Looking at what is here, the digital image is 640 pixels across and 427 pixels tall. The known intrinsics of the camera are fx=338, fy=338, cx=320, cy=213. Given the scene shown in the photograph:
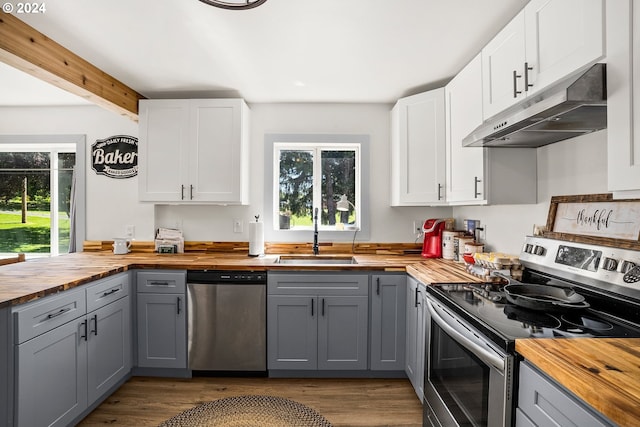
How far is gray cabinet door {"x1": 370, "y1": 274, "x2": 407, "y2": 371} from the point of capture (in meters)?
2.55

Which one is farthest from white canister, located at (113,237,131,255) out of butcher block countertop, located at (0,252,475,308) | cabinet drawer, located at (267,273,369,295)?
cabinet drawer, located at (267,273,369,295)

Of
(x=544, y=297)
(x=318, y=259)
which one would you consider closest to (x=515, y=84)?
(x=544, y=297)

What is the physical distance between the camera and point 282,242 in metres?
3.21

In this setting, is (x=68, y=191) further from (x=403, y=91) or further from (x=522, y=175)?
(x=522, y=175)

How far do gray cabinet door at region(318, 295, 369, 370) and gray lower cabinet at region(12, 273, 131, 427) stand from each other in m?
1.44

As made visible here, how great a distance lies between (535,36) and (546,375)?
55.8 inches

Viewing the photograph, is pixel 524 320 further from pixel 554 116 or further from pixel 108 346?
pixel 108 346

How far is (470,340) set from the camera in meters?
1.36

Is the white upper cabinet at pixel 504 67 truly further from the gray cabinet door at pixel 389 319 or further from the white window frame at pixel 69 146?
the white window frame at pixel 69 146

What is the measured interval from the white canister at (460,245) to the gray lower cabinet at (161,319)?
84.7 inches

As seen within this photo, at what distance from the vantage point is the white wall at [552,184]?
64.9 inches

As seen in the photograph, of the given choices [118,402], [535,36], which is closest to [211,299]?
[118,402]

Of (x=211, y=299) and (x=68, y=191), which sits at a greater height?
(x=68, y=191)

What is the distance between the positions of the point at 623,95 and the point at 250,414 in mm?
2426
